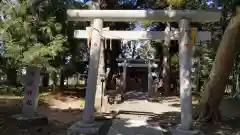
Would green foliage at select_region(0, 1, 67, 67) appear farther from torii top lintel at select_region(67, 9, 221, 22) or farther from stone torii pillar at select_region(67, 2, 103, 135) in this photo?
stone torii pillar at select_region(67, 2, 103, 135)

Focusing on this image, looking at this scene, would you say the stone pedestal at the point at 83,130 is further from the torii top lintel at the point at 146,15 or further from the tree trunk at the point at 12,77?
the tree trunk at the point at 12,77

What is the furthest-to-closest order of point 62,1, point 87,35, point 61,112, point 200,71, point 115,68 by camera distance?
1. point 115,68
2. point 200,71
3. point 62,1
4. point 61,112
5. point 87,35

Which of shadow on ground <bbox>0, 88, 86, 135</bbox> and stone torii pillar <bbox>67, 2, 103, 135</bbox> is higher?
stone torii pillar <bbox>67, 2, 103, 135</bbox>

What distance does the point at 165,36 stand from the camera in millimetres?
8344

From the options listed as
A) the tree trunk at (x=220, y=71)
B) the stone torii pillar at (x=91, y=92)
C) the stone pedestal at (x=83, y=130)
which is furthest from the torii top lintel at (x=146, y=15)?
the stone pedestal at (x=83, y=130)

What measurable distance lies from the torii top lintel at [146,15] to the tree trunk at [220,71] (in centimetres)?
98

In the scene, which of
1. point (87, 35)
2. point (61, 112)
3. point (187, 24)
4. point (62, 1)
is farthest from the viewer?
point (62, 1)

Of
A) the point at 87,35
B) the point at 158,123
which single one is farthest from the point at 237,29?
the point at 87,35

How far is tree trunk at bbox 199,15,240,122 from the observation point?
878 centimetres

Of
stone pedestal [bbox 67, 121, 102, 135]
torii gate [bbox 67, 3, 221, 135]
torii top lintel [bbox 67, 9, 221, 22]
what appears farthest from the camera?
torii top lintel [bbox 67, 9, 221, 22]

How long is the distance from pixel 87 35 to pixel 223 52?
425 cm

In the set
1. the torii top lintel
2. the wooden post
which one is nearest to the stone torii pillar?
the torii top lintel

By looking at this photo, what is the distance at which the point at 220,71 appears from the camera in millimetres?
9359

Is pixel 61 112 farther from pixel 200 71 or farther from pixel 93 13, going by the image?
pixel 200 71
